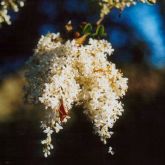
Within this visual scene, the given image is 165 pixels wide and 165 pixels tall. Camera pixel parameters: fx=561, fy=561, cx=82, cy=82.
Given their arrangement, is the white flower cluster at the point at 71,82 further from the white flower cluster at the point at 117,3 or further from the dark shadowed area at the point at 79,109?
the dark shadowed area at the point at 79,109

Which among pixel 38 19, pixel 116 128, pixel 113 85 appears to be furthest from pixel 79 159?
pixel 113 85

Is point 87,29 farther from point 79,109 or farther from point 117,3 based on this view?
point 79,109

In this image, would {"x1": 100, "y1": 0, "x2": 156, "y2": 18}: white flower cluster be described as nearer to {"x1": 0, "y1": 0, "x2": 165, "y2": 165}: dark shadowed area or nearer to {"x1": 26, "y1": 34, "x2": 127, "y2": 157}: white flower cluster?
{"x1": 26, "y1": 34, "x2": 127, "y2": 157}: white flower cluster

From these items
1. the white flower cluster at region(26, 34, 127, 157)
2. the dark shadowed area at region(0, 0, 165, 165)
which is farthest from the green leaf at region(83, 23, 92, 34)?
the dark shadowed area at region(0, 0, 165, 165)

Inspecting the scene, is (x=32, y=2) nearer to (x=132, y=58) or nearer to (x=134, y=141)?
(x=132, y=58)

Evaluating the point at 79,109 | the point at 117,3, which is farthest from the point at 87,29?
the point at 79,109

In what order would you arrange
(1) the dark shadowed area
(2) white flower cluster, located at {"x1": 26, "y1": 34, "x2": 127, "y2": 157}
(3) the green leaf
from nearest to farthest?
(2) white flower cluster, located at {"x1": 26, "y1": 34, "x2": 127, "y2": 157} → (3) the green leaf → (1) the dark shadowed area

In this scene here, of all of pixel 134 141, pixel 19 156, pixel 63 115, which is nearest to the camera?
pixel 63 115
